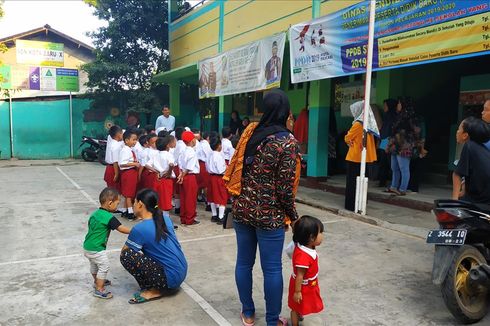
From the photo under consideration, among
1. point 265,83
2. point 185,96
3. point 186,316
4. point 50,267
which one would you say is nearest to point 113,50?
point 185,96

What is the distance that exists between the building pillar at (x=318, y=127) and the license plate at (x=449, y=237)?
5.68 metres

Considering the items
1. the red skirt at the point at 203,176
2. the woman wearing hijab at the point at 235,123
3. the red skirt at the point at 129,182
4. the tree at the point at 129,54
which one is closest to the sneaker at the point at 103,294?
the red skirt at the point at 129,182

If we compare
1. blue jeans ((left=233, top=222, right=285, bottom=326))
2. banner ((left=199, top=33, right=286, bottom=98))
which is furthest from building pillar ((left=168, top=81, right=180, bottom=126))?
blue jeans ((left=233, top=222, right=285, bottom=326))

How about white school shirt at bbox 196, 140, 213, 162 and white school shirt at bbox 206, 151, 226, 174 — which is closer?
white school shirt at bbox 206, 151, 226, 174

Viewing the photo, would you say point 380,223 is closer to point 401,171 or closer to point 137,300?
point 401,171

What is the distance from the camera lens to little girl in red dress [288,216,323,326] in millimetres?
2891

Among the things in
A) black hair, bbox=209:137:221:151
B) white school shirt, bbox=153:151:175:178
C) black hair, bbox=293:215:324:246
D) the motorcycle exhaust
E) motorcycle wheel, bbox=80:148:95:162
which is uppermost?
black hair, bbox=209:137:221:151

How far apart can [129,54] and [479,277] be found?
15587 millimetres

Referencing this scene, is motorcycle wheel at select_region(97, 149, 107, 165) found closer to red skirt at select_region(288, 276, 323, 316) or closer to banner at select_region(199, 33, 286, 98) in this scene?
banner at select_region(199, 33, 286, 98)

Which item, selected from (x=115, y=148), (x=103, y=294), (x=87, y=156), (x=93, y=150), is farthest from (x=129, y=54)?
(x=103, y=294)

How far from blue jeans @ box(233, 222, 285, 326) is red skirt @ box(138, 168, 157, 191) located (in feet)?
11.1

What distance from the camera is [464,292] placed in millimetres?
3240

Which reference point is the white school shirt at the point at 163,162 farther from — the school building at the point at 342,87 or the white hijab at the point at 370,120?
the school building at the point at 342,87

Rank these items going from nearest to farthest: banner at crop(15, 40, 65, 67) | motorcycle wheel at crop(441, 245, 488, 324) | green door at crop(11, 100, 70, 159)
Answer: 1. motorcycle wheel at crop(441, 245, 488, 324)
2. green door at crop(11, 100, 70, 159)
3. banner at crop(15, 40, 65, 67)
